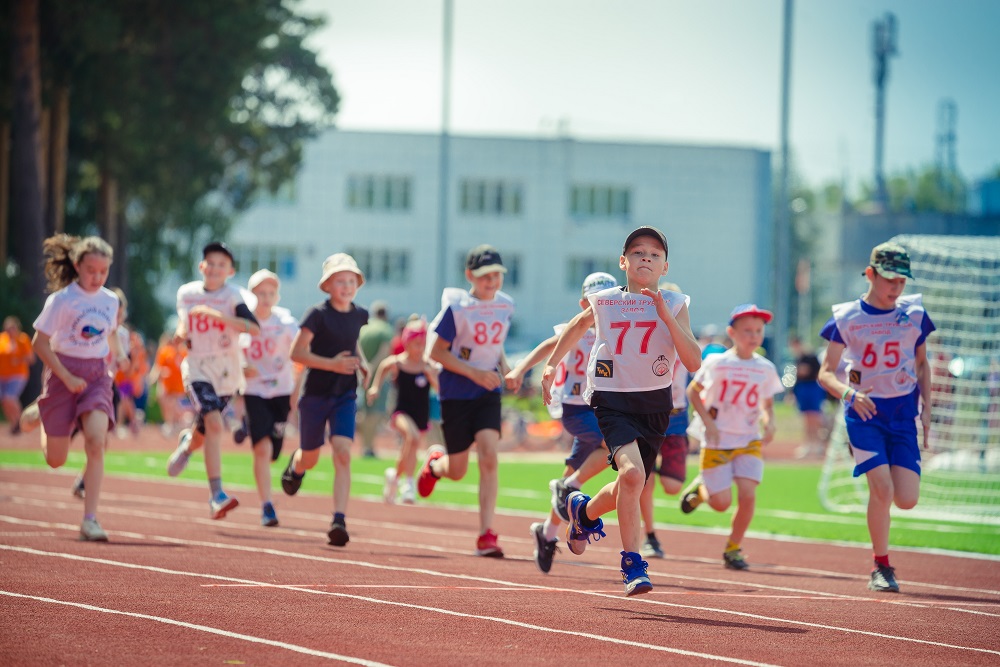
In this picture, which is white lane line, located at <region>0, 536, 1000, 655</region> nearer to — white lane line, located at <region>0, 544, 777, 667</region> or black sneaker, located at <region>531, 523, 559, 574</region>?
white lane line, located at <region>0, 544, 777, 667</region>

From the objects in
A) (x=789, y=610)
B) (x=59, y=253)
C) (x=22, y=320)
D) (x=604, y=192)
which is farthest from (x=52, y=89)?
(x=604, y=192)

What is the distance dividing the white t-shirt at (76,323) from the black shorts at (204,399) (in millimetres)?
1438

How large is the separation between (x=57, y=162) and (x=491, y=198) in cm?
3341

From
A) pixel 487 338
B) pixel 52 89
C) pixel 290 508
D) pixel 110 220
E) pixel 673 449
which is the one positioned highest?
pixel 52 89

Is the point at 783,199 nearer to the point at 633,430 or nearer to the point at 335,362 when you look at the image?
the point at 335,362

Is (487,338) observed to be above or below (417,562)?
above

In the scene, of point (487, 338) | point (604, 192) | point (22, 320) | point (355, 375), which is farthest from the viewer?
point (604, 192)

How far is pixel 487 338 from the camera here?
11469 millimetres

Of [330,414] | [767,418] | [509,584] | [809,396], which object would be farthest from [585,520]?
[809,396]

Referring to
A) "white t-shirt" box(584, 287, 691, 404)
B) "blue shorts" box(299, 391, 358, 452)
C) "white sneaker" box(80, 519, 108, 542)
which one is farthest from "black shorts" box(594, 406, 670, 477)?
"white sneaker" box(80, 519, 108, 542)

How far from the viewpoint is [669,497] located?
19203mm

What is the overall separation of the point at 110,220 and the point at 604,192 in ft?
107

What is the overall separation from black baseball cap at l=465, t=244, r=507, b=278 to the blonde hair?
2.78 meters

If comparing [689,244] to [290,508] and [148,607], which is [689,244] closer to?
[290,508]
